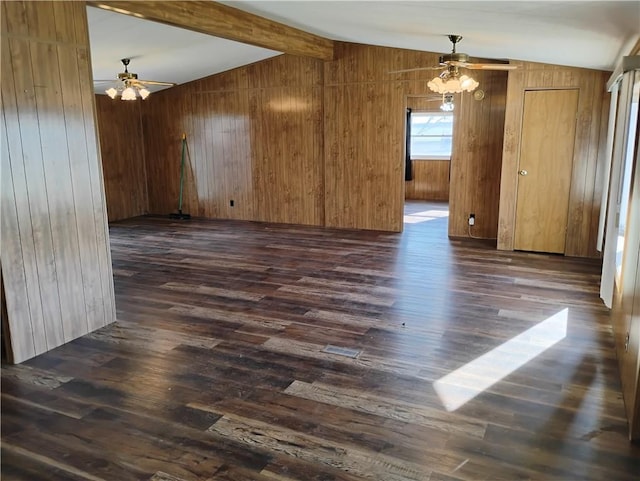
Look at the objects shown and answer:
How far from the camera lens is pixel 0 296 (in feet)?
10.2

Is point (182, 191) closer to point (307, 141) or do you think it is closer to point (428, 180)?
point (307, 141)

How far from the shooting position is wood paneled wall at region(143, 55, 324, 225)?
7.87 m

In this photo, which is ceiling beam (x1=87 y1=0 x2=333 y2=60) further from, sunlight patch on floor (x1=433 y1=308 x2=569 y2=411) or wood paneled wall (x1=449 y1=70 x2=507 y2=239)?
sunlight patch on floor (x1=433 y1=308 x2=569 y2=411)

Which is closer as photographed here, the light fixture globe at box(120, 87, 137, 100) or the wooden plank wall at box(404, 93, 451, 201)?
the light fixture globe at box(120, 87, 137, 100)

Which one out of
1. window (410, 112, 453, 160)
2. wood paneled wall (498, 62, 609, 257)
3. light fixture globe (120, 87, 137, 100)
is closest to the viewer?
wood paneled wall (498, 62, 609, 257)

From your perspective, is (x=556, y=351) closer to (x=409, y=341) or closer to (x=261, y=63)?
(x=409, y=341)

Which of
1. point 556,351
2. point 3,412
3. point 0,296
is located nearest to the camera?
point 3,412

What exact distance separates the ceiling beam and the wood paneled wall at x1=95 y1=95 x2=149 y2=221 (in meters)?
4.23

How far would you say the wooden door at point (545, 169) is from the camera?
582 cm

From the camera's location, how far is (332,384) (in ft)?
9.62

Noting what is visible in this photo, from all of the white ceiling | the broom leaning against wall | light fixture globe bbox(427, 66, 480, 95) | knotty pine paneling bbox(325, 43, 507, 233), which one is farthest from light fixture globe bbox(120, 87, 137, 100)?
light fixture globe bbox(427, 66, 480, 95)

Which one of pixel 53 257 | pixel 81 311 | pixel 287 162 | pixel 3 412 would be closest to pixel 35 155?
pixel 53 257

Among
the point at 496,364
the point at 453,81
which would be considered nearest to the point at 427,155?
the point at 453,81

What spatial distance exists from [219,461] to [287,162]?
20.8 feet
